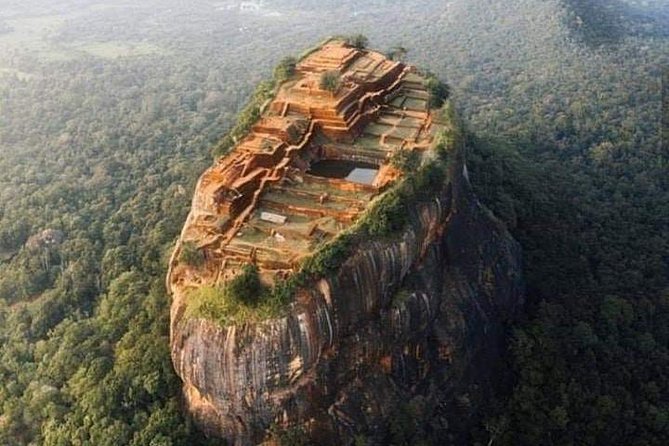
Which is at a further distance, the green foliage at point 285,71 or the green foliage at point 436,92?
the green foliage at point 285,71

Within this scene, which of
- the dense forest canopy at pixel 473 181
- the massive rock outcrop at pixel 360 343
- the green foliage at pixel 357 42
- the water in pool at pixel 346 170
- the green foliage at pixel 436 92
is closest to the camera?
the massive rock outcrop at pixel 360 343

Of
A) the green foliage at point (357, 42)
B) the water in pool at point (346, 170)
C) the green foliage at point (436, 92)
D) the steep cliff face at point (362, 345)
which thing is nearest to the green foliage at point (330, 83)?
the water in pool at point (346, 170)

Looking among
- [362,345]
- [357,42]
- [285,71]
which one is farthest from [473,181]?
[362,345]

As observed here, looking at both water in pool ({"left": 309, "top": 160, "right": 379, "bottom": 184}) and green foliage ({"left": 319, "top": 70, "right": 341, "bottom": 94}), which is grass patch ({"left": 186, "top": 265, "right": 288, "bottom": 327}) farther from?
green foliage ({"left": 319, "top": 70, "right": 341, "bottom": 94})

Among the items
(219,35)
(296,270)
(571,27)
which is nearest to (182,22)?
(219,35)

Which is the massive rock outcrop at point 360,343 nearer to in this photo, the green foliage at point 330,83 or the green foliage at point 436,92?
the green foliage at point 436,92

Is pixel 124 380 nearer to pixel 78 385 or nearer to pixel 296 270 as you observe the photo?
pixel 78 385

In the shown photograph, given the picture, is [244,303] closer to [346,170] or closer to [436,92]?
[346,170]
